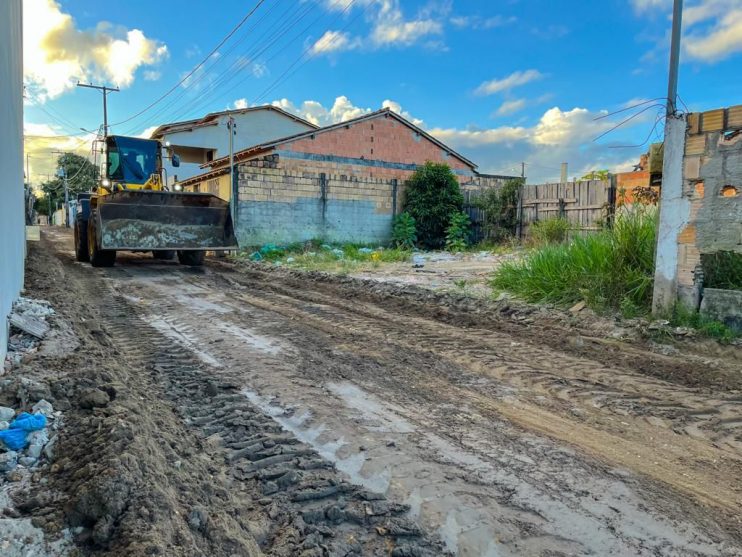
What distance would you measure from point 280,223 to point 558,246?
38.1ft

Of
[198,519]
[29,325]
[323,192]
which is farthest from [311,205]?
[198,519]

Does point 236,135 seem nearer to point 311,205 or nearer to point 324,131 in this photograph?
point 324,131

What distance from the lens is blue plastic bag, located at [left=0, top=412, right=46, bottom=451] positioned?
2.66 m

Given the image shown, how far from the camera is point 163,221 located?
12.1 metres

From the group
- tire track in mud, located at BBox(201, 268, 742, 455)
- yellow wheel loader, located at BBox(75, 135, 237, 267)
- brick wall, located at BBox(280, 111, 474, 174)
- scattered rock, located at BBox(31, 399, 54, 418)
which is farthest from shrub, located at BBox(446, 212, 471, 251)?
scattered rock, located at BBox(31, 399, 54, 418)

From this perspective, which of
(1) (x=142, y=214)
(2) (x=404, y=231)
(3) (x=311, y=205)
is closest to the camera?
(1) (x=142, y=214)

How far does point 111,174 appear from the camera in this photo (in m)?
13.2

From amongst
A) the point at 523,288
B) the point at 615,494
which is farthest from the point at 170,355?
the point at 523,288

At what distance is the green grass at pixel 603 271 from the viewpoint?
22.6ft

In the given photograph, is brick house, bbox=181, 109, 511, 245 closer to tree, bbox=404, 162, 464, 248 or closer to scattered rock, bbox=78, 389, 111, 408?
tree, bbox=404, 162, 464, 248

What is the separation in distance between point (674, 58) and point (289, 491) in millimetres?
6759

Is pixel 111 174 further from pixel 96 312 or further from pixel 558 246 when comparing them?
pixel 558 246

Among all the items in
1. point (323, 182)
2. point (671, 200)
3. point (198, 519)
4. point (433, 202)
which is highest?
point (323, 182)

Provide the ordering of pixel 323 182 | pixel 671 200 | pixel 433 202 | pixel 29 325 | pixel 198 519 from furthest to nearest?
pixel 433 202
pixel 323 182
pixel 671 200
pixel 29 325
pixel 198 519
